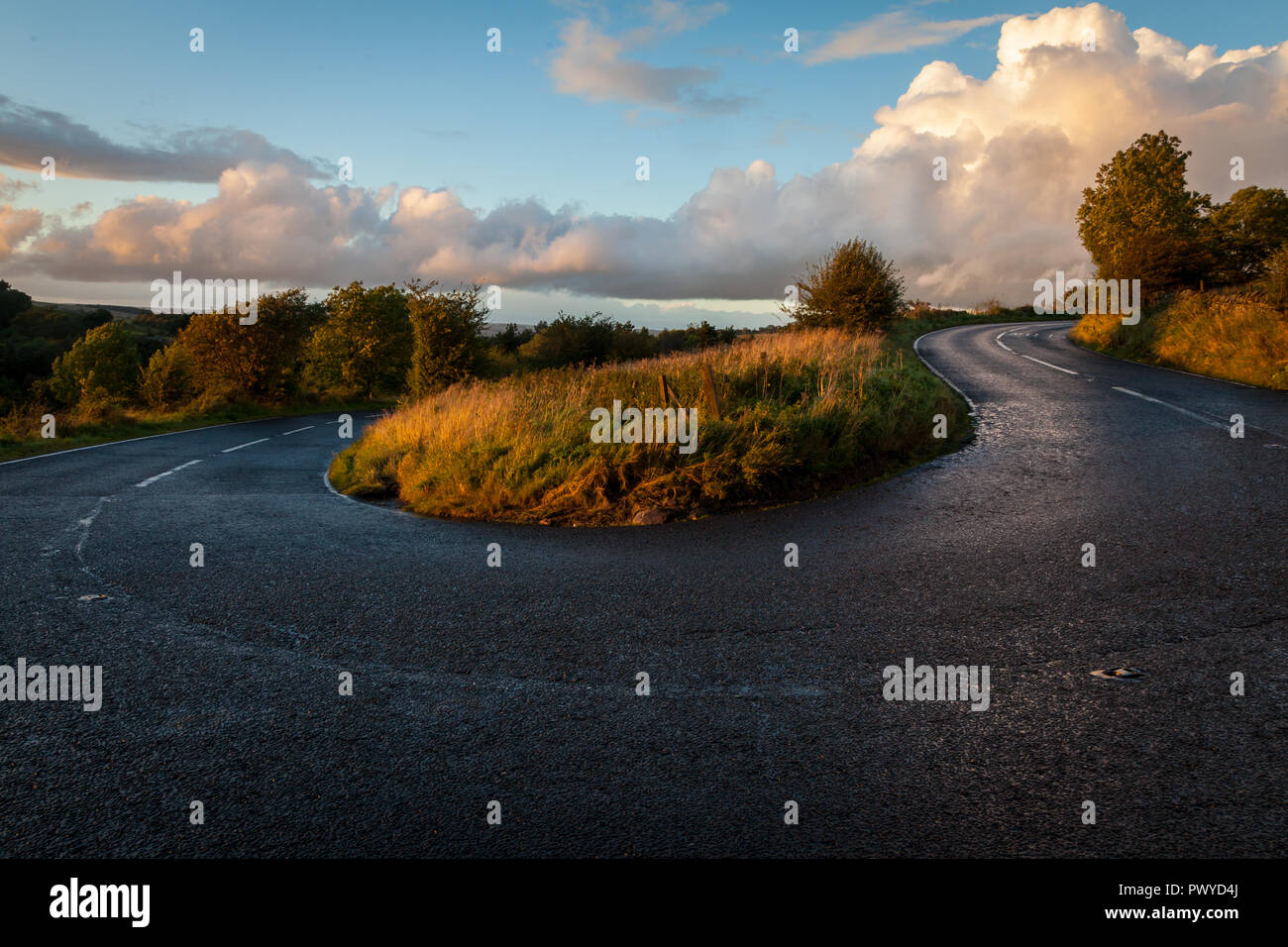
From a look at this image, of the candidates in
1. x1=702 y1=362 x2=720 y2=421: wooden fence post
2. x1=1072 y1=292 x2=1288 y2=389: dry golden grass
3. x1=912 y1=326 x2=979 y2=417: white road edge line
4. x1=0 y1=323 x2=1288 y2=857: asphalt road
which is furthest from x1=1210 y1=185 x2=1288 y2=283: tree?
x1=0 y1=323 x2=1288 y2=857: asphalt road

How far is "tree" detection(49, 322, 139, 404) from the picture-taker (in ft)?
145

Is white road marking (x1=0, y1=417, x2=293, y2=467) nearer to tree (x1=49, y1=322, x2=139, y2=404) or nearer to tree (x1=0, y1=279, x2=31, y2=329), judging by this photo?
tree (x1=49, y1=322, x2=139, y2=404)

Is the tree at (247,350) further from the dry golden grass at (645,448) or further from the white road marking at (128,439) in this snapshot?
the dry golden grass at (645,448)

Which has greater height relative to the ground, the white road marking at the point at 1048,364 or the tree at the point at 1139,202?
the tree at the point at 1139,202

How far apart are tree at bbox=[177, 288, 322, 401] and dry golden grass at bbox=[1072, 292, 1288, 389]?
111 ft

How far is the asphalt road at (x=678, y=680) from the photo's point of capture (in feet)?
10.00

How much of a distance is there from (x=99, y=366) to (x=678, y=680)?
52.4m

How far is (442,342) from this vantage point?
91.5 ft

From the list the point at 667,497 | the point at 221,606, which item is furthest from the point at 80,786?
the point at 667,497

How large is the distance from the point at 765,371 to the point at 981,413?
4.58 meters

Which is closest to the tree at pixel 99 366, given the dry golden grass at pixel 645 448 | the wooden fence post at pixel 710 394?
the dry golden grass at pixel 645 448

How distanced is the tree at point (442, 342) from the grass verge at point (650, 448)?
12.8 meters

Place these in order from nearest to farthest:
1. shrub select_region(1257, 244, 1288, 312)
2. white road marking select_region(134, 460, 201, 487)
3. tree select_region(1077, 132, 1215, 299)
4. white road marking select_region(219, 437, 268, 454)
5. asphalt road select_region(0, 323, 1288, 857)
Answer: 1. asphalt road select_region(0, 323, 1288, 857)
2. white road marking select_region(134, 460, 201, 487)
3. white road marking select_region(219, 437, 268, 454)
4. shrub select_region(1257, 244, 1288, 312)
5. tree select_region(1077, 132, 1215, 299)
